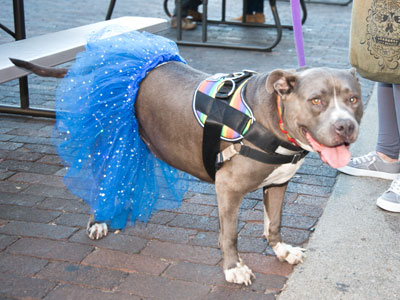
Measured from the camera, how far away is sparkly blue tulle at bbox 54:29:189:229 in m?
3.41

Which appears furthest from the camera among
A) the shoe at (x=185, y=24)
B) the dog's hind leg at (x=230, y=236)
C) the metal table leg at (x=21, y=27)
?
the shoe at (x=185, y=24)

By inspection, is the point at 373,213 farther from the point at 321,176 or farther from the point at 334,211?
the point at 321,176

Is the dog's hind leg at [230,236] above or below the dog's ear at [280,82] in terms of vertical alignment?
below

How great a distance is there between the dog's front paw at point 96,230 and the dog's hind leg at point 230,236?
0.83 metres

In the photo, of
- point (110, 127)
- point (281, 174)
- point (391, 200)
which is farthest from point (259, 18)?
point (281, 174)

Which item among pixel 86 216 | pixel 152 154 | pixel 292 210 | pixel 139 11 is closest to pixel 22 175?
pixel 86 216

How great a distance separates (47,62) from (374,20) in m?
2.32

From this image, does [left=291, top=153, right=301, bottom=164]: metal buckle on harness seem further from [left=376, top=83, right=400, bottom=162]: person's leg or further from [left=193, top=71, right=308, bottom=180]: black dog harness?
[left=376, top=83, right=400, bottom=162]: person's leg

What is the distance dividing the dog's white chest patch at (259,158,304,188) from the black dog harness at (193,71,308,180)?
0.05 meters

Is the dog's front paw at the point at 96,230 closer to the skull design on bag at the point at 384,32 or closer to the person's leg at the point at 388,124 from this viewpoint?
the skull design on bag at the point at 384,32

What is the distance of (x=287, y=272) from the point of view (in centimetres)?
334

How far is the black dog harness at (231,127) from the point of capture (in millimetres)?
2959

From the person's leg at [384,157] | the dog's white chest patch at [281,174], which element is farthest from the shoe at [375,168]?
the dog's white chest patch at [281,174]

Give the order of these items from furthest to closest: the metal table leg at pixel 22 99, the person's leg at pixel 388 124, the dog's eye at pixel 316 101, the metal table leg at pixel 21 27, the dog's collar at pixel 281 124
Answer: the metal table leg at pixel 22 99
the metal table leg at pixel 21 27
the person's leg at pixel 388 124
the dog's collar at pixel 281 124
the dog's eye at pixel 316 101
